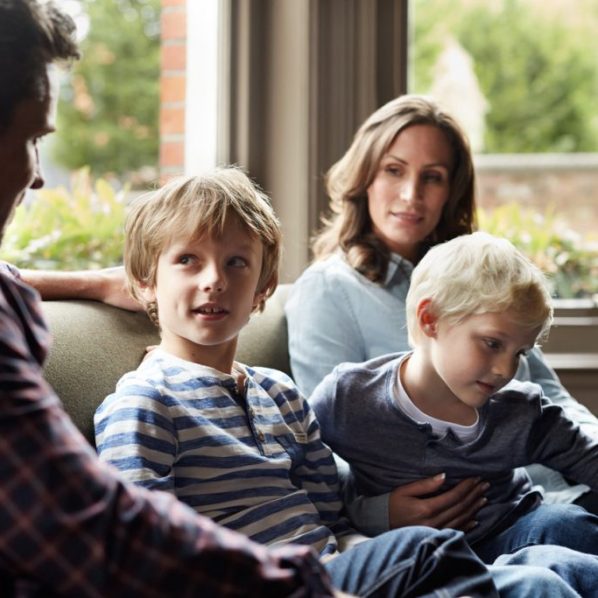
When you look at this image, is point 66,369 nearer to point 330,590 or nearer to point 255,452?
point 255,452

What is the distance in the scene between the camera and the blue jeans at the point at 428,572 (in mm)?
1278

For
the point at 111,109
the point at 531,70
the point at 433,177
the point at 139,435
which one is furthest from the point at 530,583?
the point at 111,109

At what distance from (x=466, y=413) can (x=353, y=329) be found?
0.44 meters

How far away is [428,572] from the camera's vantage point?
4.20 ft

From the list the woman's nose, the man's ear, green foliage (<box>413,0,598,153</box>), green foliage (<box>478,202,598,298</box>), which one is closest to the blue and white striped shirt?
the man's ear

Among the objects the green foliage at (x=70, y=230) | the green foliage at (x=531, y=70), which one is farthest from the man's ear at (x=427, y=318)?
the green foliage at (x=531, y=70)

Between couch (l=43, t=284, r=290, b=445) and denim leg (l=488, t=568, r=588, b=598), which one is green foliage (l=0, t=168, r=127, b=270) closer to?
couch (l=43, t=284, r=290, b=445)

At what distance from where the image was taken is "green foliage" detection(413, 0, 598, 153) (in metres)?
5.97

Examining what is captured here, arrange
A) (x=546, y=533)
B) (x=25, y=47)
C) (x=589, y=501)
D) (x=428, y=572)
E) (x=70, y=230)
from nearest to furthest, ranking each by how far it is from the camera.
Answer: (x=25, y=47) < (x=428, y=572) < (x=546, y=533) < (x=589, y=501) < (x=70, y=230)

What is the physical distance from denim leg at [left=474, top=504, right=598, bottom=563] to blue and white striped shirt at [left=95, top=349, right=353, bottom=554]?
32 centimetres

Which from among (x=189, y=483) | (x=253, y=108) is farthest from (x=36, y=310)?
(x=253, y=108)

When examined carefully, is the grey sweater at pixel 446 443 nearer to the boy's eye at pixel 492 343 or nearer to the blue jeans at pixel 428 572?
the boy's eye at pixel 492 343

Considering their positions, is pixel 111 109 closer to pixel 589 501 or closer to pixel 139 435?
pixel 589 501

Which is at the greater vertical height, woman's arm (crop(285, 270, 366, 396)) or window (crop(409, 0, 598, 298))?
window (crop(409, 0, 598, 298))
